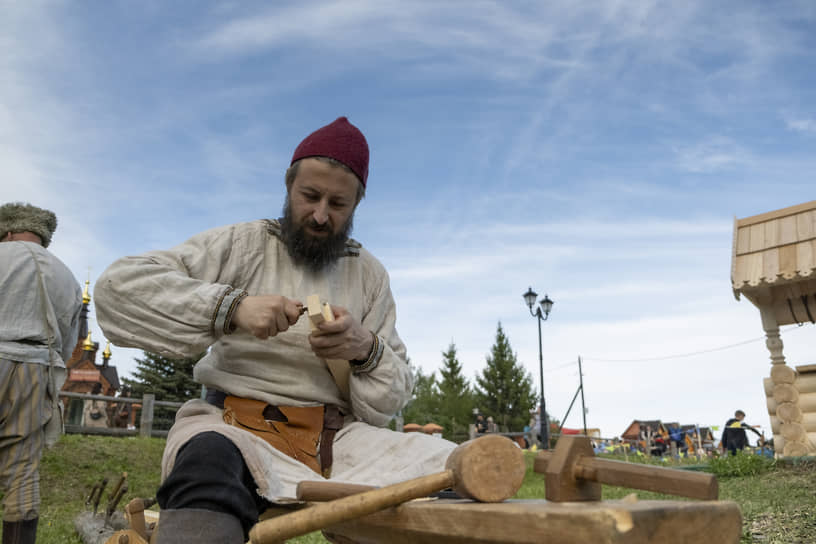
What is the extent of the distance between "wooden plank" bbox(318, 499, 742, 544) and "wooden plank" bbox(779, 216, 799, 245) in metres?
7.83

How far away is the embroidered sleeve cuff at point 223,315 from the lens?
1.76m

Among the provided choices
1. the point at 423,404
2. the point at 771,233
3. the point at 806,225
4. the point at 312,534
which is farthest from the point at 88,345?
the point at 806,225

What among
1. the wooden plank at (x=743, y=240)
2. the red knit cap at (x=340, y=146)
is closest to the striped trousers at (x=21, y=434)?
the red knit cap at (x=340, y=146)

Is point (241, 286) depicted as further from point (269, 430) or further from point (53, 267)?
point (53, 267)

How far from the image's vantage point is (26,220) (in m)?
4.09

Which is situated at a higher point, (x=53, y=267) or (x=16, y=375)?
(x=53, y=267)

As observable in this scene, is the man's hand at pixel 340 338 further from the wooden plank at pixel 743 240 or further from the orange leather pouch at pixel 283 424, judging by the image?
the wooden plank at pixel 743 240

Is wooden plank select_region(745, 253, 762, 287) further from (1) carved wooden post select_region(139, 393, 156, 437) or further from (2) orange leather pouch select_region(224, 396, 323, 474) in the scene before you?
(1) carved wooden post select_region(139, 393, 156, 437)

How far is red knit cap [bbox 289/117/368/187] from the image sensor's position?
2.14 meters

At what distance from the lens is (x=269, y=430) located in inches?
74.1

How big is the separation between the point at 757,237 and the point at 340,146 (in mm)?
7503

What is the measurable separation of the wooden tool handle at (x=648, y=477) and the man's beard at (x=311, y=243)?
4.12 ft

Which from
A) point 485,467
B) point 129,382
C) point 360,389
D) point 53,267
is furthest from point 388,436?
point 129,382

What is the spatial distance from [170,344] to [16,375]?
7.92 feet
